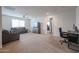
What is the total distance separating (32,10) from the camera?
2.69m

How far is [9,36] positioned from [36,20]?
874mm

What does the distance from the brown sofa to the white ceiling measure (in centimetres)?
50

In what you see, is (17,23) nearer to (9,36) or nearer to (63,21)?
(9,36)

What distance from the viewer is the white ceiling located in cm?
259

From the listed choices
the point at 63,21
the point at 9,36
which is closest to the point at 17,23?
the point at 9,36

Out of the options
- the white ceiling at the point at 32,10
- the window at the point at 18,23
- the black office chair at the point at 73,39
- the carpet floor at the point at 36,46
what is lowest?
the carpet floor at the point at 36,46

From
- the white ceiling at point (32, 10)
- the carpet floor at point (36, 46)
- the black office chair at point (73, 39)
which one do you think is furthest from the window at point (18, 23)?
the black office chair at point (73, 39)

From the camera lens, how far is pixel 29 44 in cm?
262

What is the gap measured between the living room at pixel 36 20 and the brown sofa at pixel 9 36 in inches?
1.5

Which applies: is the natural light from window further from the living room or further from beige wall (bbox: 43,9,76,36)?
beige wall (bbox: 43,9,76,36)

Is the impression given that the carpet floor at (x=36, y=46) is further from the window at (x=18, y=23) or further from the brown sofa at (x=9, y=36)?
the window at (x=18, y=23)

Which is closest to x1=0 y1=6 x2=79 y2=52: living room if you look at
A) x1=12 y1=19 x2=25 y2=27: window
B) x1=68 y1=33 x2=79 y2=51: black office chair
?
x1=12 y1=19 x2=25 y2=27: window

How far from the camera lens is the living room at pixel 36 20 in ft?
8.48
